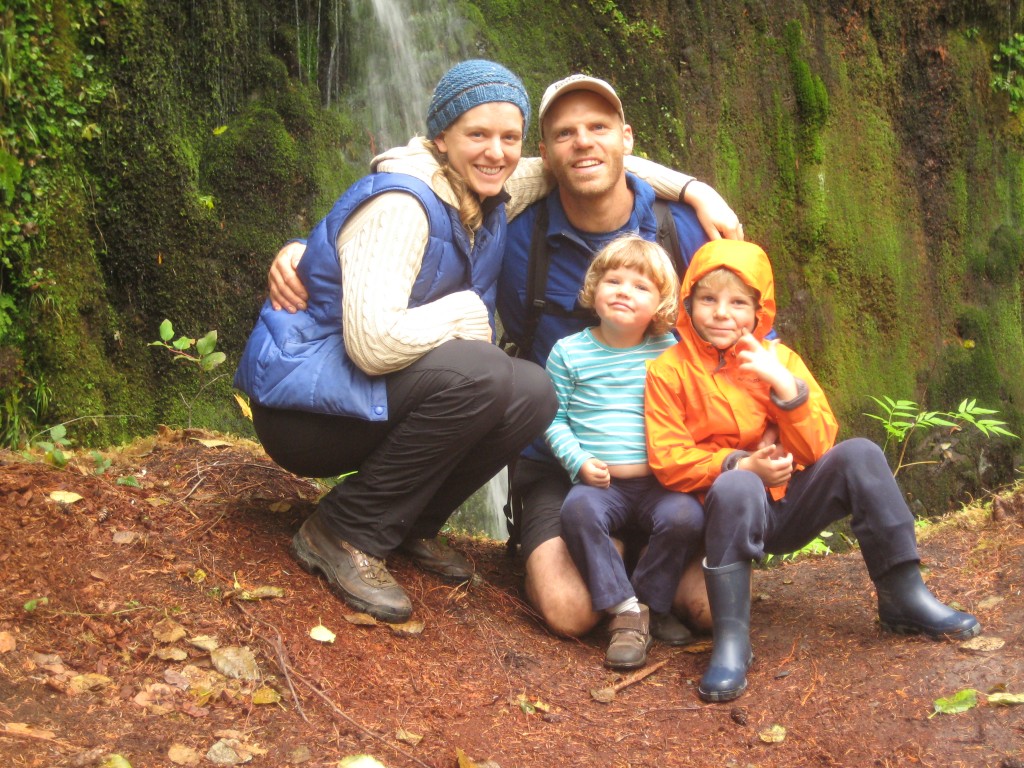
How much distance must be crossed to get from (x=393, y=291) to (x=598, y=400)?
0.99 m

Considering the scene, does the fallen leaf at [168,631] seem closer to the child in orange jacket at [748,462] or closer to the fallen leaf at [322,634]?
the fallen leaf at [322,634]

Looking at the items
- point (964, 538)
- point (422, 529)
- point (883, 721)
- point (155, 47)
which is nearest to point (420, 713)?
point (422, 529)

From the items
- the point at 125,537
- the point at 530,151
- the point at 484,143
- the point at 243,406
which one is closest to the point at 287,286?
the point at 484,143

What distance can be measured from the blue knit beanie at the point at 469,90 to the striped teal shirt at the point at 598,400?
94cm

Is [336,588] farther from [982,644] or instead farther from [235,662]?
[982,644]

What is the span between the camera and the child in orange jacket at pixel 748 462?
10.9ft

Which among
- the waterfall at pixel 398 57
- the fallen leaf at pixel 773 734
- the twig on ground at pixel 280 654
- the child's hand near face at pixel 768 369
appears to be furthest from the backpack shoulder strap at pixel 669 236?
the waterfall at pixel 398 57

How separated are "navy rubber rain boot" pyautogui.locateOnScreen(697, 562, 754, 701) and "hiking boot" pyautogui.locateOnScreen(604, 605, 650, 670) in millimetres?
241

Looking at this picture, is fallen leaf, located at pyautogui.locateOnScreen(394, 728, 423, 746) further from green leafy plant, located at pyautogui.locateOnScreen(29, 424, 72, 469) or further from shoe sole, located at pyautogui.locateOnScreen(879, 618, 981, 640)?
green leafy plant, located at pyautogui.locateOnScreen(29, 424, 72, 469)

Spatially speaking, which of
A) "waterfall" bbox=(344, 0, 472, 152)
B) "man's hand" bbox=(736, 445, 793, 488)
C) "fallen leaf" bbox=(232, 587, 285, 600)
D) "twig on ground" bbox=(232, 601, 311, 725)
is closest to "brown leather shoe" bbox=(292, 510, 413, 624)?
"fallen leaf" bbox=(232, 587, 285, 600)

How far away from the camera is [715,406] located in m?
3.55

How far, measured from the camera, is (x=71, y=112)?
5215mm

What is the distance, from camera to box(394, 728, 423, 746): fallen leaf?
110 inches

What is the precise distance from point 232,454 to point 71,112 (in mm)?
2133
